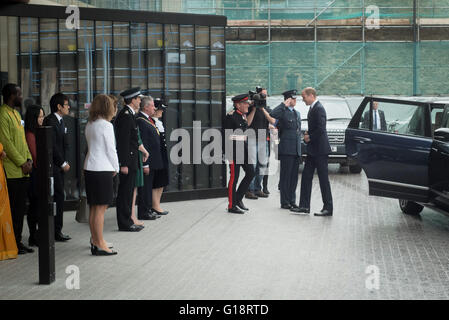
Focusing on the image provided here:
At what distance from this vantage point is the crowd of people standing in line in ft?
27.8

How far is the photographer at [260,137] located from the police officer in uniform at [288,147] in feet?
1.45

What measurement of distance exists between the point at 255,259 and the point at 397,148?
3042 mm

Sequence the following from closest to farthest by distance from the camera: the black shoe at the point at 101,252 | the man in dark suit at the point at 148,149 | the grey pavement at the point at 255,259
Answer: the grey pavement at the point at 255,259 → the black shoe at the point at 101,252 → the man in dark suit at the point at 148,149

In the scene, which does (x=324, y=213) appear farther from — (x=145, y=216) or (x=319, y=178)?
(x=145, y=216)

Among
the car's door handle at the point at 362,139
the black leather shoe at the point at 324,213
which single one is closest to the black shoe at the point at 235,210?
the black leather shoe at the point at 324,213

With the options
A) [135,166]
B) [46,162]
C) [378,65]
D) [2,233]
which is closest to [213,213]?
[135,166]

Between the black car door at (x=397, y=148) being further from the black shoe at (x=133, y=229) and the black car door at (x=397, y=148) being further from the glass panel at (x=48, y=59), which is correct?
the glass panel at (x=48, y=59)

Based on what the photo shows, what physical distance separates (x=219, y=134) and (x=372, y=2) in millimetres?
24108

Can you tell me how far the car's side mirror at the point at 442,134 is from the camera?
970 centimetres

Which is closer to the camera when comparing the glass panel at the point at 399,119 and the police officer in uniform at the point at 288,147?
the glass panel at the point at 399,119

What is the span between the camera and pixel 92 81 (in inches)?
493

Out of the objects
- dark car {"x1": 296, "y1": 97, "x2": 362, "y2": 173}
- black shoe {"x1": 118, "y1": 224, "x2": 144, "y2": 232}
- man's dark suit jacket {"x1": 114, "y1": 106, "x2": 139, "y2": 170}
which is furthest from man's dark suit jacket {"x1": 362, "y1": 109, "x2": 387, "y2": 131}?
dark car {"x1": 296, "y1": 97, "x2": 362, "y2": 173}

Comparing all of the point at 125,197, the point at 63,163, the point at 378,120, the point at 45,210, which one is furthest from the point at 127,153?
the point at 378,120

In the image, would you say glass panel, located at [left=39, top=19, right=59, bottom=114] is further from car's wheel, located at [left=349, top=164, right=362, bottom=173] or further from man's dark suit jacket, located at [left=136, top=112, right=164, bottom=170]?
car's wheel, located at [left=349, top=164, right=362, bottom=173]
